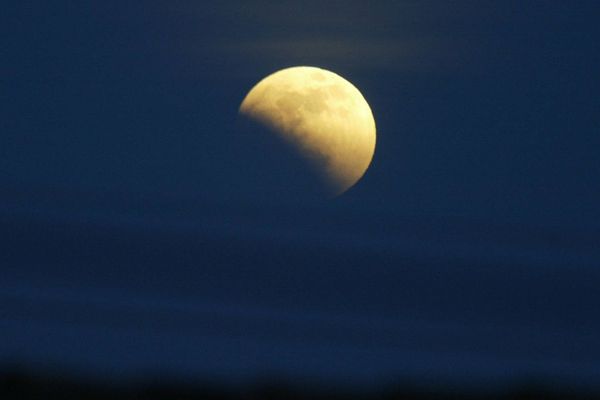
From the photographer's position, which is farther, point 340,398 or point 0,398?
point 340,398

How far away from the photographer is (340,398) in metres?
26.7

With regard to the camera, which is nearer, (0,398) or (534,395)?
(0,398)

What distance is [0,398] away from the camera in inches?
981

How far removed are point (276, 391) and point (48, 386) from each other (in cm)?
244

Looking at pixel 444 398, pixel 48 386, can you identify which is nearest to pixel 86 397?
pixel 48 386

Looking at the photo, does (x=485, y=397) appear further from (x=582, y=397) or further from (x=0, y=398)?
(x=0, y=398)

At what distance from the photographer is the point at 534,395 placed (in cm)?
2706

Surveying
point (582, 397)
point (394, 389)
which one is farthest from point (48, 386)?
point (582, 397)

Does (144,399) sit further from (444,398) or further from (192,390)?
(444,398)

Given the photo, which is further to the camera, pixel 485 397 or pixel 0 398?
pixel 485 397

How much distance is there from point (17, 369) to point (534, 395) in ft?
18.2

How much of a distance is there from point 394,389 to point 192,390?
232 centimetres

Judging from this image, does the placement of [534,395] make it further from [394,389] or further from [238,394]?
[238,394]

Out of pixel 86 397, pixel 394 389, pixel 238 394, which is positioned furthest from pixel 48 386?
pixel 394 389
